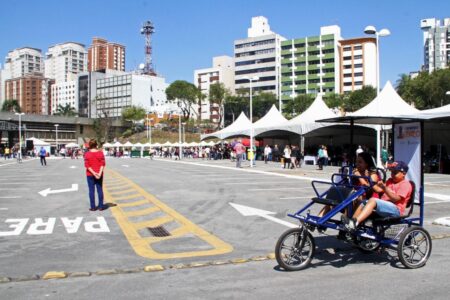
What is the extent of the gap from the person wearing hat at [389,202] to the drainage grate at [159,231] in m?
3.63

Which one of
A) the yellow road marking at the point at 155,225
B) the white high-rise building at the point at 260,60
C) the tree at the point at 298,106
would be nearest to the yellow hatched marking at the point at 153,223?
the yellow road marking at the point at 155,225

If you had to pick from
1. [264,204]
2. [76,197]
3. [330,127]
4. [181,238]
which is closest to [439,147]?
[330,127]

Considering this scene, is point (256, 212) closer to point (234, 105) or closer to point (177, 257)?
point (177, 257)

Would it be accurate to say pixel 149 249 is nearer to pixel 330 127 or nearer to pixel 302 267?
pixel 302 267

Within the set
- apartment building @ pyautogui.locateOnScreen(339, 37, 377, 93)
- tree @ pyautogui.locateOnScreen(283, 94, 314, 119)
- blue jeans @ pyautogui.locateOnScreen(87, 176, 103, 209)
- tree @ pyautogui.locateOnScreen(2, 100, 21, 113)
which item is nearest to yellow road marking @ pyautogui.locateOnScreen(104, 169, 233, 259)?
blue jeans @ pyautogui.locateOnScreen(87, 176, 103, 209)

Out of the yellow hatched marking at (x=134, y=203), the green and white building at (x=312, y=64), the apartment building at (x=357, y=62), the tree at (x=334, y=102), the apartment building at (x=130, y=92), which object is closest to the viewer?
the yellow hatched marking at (x=134, y=203)

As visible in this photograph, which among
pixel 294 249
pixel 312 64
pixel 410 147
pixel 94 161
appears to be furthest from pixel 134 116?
pixel 294 249

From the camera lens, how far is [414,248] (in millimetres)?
6457

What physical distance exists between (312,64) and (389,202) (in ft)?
433

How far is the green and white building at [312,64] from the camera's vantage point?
430 ft

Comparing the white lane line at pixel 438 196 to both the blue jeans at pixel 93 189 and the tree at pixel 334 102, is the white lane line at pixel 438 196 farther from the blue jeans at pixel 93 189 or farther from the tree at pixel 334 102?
the tree at pixel 334 102

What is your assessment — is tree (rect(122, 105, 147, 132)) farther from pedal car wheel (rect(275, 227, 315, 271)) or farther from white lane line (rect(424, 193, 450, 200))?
pedal car wheel (rect(275, 227, 315, 271))

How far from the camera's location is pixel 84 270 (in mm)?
6211

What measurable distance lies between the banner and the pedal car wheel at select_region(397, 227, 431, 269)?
155 cm
